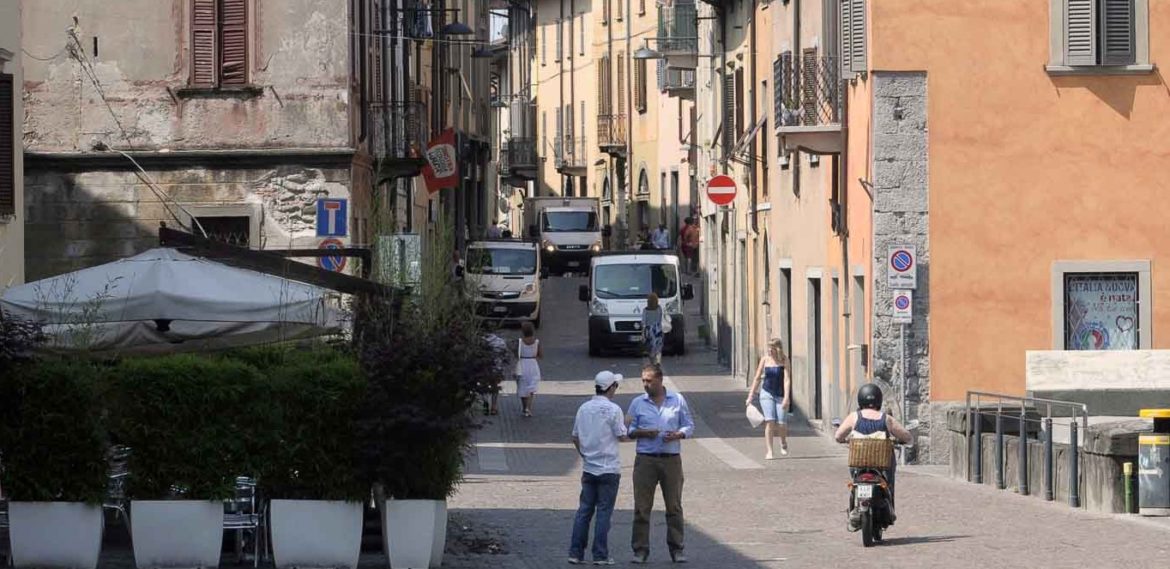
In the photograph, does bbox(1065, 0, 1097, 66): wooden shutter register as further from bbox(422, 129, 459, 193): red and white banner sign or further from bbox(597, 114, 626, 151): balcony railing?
bbox(597, 114, 626, 151): balcony railing

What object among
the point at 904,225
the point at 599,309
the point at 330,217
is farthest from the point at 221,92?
the point at 599,309

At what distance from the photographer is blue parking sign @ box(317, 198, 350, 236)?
2716 cm

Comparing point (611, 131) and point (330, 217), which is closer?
point (330, 217)

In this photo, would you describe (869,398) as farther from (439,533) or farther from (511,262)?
(511,262)

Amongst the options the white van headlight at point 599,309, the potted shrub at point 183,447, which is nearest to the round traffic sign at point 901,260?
the potted shrub at point 183,447

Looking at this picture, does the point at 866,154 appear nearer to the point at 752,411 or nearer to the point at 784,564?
the point at 752,411

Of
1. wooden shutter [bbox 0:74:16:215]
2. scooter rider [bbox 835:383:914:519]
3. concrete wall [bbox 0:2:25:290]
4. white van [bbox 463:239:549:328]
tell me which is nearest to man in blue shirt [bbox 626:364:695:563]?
scooter rider [bbox 835:383:914:519]

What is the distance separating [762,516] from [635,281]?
77.8ft

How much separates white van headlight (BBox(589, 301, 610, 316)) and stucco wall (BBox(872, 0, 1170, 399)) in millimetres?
16352

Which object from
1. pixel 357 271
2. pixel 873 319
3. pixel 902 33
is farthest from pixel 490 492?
pixel 902 33

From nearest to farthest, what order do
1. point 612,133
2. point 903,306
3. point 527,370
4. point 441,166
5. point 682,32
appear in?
point 903,306 < point 527,370 < point 441,166 < point 682,32 < point 612,133

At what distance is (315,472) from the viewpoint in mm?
14758

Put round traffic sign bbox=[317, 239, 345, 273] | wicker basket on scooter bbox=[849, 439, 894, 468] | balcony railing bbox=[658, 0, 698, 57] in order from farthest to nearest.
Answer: balcony railing bbox=[658, 0, 698, 57] → round traffic sign bbox=[317, 239, 345, 273] → wicker basket on scooter bbox=[849, 439, 894, 468]

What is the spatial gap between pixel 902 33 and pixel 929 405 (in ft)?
15.1
